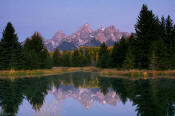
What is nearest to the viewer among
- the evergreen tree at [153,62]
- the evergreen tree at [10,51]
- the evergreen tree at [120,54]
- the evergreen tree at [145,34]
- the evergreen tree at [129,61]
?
the evergreen tree at [153,62]

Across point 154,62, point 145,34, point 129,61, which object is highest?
point 145,34

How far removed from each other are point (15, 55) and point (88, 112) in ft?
151

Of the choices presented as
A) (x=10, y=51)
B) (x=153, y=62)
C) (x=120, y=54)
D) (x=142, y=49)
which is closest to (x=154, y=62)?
(x=153, y=62)

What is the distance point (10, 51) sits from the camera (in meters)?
56.8

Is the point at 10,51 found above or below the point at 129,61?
above

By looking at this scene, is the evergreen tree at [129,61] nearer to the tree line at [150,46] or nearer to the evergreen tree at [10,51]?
the tree line at [150,46]

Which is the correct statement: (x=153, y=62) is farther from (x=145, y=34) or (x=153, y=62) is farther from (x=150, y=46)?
(x=145, y=34)

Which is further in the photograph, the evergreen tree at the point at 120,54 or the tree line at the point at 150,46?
the evergreen tree at the point at 120,54

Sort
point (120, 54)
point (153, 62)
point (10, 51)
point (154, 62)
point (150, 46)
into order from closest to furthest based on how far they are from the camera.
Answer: point (153, 62), point (154, 62), point (150, 46), point (10, 51), point (120, 54)

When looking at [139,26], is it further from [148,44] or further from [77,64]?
[77,64]

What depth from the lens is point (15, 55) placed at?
5578 cm

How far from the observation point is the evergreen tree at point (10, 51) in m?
55.3

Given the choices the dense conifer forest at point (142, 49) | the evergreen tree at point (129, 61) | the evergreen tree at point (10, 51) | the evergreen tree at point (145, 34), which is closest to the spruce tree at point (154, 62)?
the dense conifer forest at point (142, 49)

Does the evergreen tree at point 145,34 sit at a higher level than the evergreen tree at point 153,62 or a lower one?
higher
